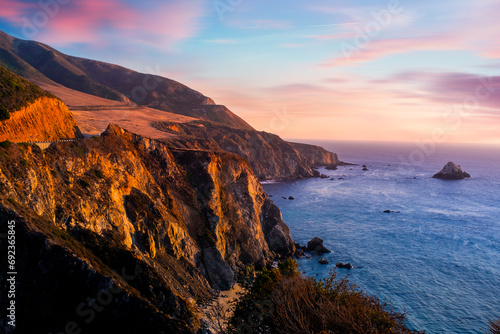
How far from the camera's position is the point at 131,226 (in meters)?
37.4

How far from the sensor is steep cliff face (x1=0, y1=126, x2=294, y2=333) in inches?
885

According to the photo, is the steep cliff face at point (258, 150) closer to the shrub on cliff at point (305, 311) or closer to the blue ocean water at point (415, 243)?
the blue ocean water at point (415, 243)

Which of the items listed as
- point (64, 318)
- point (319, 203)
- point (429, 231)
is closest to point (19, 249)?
point (64, 318)

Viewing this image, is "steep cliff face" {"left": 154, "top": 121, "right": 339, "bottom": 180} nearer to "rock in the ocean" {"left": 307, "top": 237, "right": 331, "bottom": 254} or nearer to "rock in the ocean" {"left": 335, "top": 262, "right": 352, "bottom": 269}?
"rock in the ocean" {"left": 307, "top": 237, "right": 331, "bottom": 254}

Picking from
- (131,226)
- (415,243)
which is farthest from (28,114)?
(415,243)

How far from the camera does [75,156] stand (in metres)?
36.0

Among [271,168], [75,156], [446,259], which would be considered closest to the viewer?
[75,156]

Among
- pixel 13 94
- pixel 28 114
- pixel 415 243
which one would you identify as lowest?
pixel 415 243

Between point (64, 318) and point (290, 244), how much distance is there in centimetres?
4798

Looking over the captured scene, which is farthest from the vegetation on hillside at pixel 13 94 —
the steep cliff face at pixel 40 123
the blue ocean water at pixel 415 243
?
the blue ocean water at pixel 415 243

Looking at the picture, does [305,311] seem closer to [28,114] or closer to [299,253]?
[28,114]

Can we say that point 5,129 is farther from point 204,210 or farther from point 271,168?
point 271,168

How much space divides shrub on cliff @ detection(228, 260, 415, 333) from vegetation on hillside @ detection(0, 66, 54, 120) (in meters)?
32.6

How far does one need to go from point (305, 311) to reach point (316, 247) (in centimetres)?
4088
